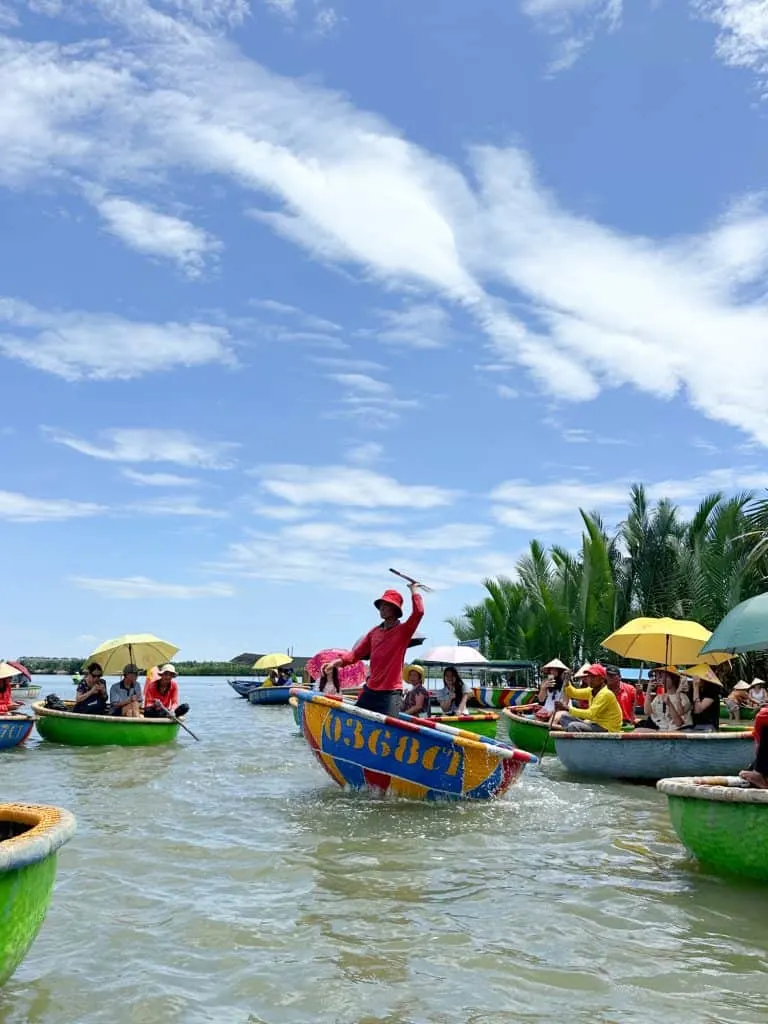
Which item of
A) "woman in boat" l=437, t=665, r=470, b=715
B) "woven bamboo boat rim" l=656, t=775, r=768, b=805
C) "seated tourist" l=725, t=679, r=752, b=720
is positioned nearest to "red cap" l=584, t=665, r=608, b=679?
"woman in boat" l=437, t=665, r=470, b=715

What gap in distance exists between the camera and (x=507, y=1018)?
14.0 feet

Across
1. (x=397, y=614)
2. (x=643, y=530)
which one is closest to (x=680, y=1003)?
(x=397, y=614)

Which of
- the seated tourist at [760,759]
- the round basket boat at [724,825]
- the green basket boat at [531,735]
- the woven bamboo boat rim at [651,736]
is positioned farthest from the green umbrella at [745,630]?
the green basket boat at [531,735]

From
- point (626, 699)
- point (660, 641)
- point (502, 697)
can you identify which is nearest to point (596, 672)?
point (660, 641)

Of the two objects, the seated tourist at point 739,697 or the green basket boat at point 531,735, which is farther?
the seated tourist at point 739,697

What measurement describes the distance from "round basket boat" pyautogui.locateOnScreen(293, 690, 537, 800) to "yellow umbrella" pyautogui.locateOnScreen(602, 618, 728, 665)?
499 centimetres

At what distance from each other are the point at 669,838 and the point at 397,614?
335 cm

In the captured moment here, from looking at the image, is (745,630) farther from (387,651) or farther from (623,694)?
(623,694)

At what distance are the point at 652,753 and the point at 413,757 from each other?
12.7 ft

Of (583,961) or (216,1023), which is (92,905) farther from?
(583,961)

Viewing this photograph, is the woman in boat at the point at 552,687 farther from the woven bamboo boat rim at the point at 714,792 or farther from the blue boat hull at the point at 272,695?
the blue boat hull at the point at 272,695

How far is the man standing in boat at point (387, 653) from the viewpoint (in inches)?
380

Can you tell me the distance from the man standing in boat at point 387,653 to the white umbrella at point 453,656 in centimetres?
1488

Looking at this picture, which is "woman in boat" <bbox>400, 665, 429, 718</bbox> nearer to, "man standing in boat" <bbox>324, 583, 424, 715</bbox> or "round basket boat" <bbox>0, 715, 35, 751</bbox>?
"man standing in boat" <bbox>324, 583, 424, 715</bbox>
